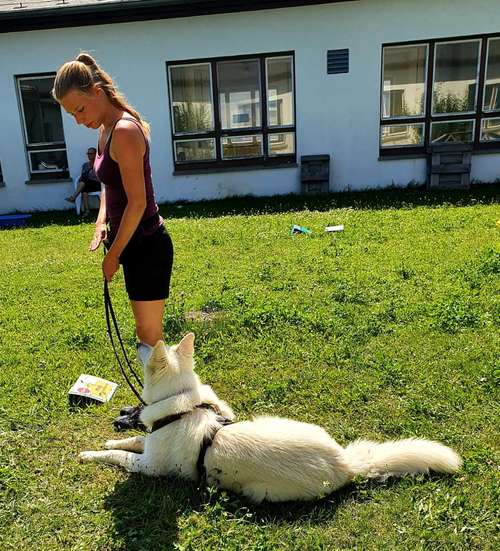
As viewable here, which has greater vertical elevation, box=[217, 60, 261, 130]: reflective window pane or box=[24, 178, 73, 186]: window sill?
box=[217, 60, 261, 130]: reflective window pane

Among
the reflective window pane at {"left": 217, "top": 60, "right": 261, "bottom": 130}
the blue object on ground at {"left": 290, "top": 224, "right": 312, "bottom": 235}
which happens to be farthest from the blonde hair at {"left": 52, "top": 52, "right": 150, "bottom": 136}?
the reflective window pane at {"left": 217, "top": 60, "right": 261, "bottom": 130}

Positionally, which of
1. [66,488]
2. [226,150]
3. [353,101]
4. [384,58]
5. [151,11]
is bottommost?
[66,488]

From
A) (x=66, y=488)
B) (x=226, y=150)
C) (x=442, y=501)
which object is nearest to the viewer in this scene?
(x=442, y=501)

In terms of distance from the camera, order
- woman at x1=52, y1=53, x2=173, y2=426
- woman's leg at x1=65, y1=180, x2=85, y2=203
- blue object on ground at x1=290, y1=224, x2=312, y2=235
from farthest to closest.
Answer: woman's leg at x1=65, y1=180, x2=85, y2=203
blue object on ground at x1=290, y1=224, x2=312, y2=235
woman at x1=52, y1=53, x2=173, y2=426

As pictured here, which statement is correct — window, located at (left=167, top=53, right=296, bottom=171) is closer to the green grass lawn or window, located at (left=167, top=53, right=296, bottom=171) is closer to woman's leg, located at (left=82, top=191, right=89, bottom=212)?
woman's leg, located at (left=82, top=191, right=89, bottom=212)

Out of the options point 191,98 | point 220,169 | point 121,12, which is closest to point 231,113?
point 191,98

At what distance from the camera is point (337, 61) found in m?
11.1

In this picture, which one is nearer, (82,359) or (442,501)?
(442,501)

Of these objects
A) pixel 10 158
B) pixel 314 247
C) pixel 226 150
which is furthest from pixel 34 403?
pixel 10 158

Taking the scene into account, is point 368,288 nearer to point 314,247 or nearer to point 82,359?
point 314,247

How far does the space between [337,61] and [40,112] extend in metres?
6.98

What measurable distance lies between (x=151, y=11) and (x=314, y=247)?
6984 millimetres

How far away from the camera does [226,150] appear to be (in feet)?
39.5

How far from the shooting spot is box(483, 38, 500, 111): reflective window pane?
11227 millimetres
